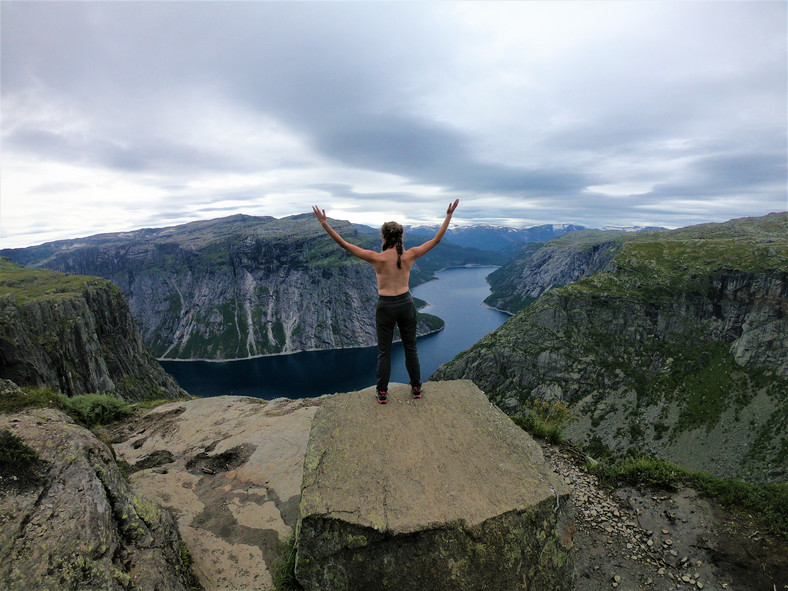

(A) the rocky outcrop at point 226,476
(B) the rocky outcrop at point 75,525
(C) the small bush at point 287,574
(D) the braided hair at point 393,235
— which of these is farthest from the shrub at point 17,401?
(D) the braided hair at point 393,235

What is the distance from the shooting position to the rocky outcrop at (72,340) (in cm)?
7069

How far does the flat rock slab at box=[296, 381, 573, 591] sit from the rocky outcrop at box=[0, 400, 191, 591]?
10.3ft

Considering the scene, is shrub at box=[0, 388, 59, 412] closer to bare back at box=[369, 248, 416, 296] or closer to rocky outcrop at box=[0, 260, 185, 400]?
bare back at box=[369, 248, 416, 296]

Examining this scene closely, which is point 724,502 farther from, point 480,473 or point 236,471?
point 236,471

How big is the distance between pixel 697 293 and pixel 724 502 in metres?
155

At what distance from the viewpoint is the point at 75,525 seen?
19.3 feet

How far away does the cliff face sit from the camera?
9269cm

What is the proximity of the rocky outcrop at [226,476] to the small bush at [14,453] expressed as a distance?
3877 mm

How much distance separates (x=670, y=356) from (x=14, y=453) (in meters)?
154

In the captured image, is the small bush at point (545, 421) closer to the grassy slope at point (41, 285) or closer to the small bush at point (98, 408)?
the small bush at point (98, 408)

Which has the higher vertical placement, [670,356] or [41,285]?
[41,285]

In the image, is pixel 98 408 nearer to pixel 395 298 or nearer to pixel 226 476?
pixel 226 476

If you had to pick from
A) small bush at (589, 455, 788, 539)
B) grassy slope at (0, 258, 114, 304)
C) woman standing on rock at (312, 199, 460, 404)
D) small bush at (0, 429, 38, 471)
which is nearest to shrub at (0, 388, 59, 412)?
small bush at (0, 429, 38, 471)

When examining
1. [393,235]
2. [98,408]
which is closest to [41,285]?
[98,408]
